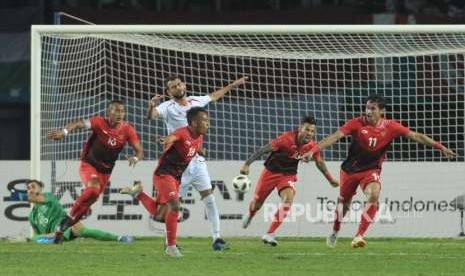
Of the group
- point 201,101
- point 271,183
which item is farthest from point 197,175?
point 271,183

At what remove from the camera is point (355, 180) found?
16344mm

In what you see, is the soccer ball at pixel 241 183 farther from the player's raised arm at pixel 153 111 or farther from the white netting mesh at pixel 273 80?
the white netting mesh at pixel 273 80

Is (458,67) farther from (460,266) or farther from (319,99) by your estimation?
(460,266)

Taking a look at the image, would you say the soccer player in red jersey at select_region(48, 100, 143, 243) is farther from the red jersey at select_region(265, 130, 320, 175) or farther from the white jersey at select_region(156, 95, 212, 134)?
the red jersey at select_region(265, 130, 320, 175)

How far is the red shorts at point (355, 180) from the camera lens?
16172 millimetres

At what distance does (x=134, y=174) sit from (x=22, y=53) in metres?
5.65

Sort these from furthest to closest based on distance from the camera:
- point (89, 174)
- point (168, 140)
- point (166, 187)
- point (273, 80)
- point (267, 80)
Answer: point (267, 80) < point (273, 80) < point (89, 174) < point (166, 187) < point (168, 140)

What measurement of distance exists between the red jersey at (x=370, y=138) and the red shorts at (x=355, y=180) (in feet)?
0.20

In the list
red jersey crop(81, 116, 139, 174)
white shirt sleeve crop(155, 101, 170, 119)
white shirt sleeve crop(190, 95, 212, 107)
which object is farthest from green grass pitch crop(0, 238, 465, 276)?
white shirt sleeve crop(190, 95, 212, 107)

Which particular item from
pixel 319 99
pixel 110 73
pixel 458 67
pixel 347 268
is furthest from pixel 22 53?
pixel 347 268

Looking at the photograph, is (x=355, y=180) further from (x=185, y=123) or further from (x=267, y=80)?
(x=267, y=80)

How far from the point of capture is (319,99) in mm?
20281

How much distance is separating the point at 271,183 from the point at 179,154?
314 centimetres

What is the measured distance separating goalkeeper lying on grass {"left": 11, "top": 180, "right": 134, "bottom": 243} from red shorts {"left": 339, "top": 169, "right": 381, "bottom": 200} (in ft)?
9.15
